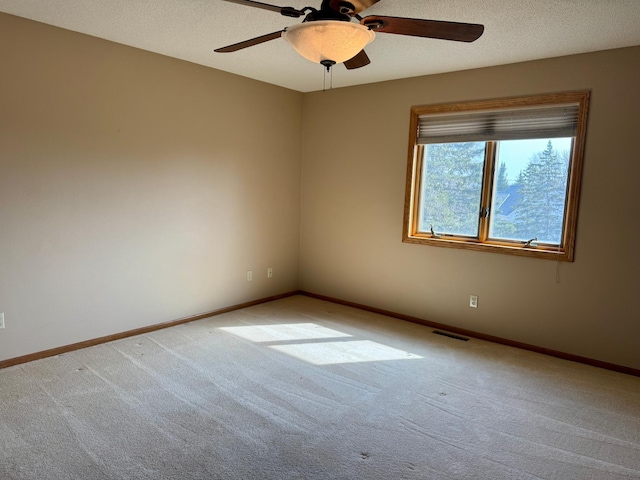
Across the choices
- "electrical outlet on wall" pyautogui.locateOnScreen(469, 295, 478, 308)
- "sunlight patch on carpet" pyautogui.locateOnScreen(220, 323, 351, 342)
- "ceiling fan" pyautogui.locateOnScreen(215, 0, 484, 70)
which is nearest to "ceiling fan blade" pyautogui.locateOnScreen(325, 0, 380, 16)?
"ceiling fan" pyautogui.locateOnScreen(215, 0, 484, 70)

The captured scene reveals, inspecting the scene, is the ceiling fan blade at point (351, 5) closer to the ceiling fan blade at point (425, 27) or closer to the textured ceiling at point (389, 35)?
the ceiling fan blade at point (425, 27)

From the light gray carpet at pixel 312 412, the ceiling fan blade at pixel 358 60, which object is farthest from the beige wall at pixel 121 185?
the ceiling fan blade at pixel 358 60

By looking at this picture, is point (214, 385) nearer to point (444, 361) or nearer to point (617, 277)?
point (444, 361)

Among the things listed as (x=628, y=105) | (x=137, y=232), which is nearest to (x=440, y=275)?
(x=628, y=105)

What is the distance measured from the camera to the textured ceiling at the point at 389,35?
2.49 meters

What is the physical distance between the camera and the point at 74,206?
322 centimetres

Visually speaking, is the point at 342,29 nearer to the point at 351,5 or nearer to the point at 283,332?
the point at 351,5

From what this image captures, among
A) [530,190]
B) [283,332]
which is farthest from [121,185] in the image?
[530,190]

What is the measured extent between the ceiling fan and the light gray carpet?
6.44ft

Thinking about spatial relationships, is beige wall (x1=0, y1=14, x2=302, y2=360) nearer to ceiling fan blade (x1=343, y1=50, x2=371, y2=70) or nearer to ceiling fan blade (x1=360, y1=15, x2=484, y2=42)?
ceiling fan blade (x1=343, y1=50, x2=371, y2=70)

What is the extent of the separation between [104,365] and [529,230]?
355 cm

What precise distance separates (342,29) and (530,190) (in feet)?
8.34

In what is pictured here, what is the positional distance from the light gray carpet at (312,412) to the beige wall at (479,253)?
1.19 ft

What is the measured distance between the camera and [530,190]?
362cm
